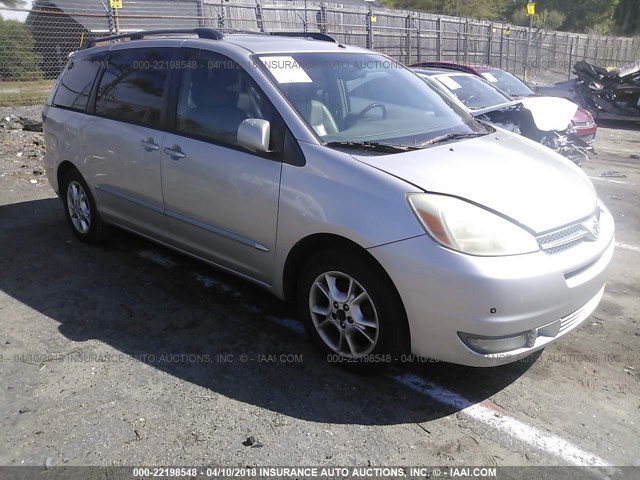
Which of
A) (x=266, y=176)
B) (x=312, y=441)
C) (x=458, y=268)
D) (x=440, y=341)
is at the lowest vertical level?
(x=312, y=441)

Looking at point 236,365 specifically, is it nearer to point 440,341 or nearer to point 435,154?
point 440,341

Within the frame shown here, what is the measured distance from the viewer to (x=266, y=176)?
3.45m

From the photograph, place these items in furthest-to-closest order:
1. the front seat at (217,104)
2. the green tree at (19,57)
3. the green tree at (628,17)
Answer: the green tree at (628,17) < the green tree at (19,57) < the front seat at (217,104)

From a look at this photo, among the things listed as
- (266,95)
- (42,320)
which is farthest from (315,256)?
(42,320)

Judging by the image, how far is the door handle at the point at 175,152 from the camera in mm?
3973

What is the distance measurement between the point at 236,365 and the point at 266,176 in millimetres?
1168

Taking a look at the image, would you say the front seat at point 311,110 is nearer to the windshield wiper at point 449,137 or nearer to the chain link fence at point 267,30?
the windshield wiper at point 449,137

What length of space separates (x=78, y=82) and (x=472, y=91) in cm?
559

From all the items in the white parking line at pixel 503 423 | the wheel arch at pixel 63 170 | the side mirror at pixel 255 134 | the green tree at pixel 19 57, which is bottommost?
the white parking line at pixel 503 423

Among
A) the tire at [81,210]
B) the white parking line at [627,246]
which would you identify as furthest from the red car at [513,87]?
the tire at [81,210]

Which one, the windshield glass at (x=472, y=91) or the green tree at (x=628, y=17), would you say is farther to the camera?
the green tree at (x=628, y=17)

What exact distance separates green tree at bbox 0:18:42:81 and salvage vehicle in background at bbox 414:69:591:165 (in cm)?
858

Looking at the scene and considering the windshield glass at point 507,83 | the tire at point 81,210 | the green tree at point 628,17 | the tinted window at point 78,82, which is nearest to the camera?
the tinted window at point 78,82

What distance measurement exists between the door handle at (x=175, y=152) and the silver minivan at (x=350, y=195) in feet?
0.04
